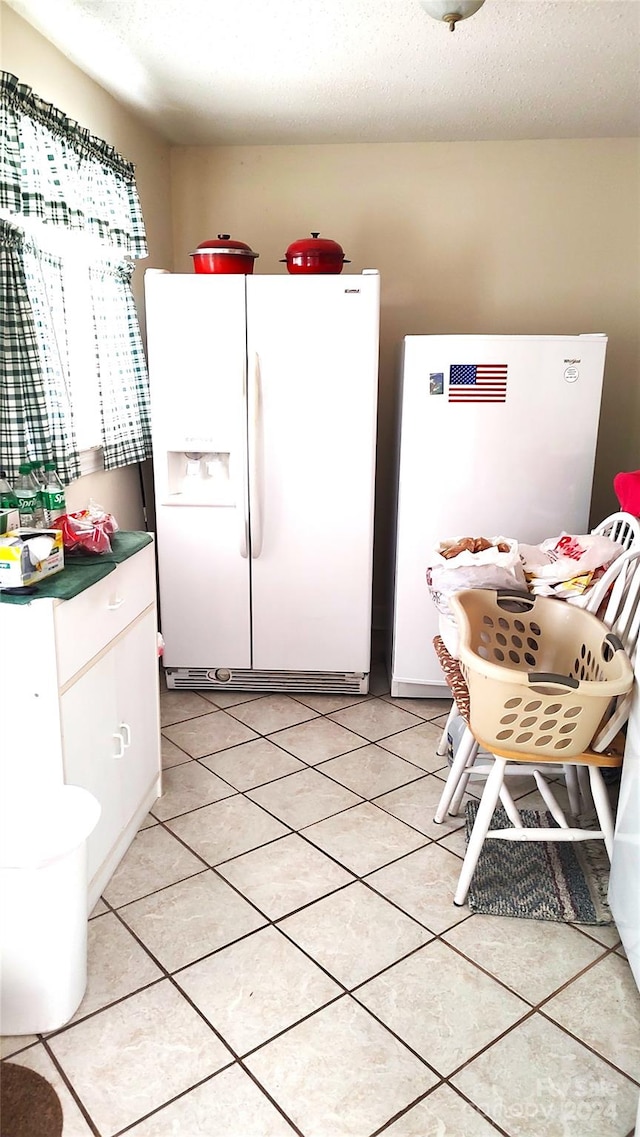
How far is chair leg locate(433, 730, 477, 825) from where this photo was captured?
2262 millimetres

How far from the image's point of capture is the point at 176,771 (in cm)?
270

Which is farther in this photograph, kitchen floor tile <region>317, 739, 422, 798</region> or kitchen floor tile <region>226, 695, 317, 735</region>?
kitchen floor tile <region>226, 695, 317, 735</region>

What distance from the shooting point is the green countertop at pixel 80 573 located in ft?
5.59

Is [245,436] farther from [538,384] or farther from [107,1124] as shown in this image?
[107,1124]

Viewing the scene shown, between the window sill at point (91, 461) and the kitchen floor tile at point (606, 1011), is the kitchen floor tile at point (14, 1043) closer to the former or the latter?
the kitchen floor tile at point (606, 1011)

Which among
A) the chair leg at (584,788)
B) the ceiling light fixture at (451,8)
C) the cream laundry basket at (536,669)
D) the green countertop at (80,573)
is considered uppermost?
the ceiling light fixture at (451,8)

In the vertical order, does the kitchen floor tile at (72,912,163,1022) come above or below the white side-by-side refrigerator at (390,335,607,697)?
below

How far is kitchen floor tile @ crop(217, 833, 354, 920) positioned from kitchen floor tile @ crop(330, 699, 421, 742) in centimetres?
77

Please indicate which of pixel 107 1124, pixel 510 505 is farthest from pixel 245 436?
pixel 107 1124

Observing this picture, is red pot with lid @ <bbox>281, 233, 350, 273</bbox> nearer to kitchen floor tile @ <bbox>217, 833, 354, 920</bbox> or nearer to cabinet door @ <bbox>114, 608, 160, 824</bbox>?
cabinet door @ <bbox>114, 608, 160, 824</bbox>

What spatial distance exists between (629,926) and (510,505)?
1.65 meters

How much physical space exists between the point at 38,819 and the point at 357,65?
252 cm

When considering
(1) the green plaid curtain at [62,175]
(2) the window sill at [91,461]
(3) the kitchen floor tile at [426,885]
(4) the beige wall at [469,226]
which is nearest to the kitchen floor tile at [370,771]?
(3) the kitchen floor tile at [426,885]

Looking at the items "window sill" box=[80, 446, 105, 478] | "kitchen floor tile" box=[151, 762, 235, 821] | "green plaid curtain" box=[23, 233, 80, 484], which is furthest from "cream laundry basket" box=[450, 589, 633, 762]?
"window sill" box=[80, 446, 105, 478]
